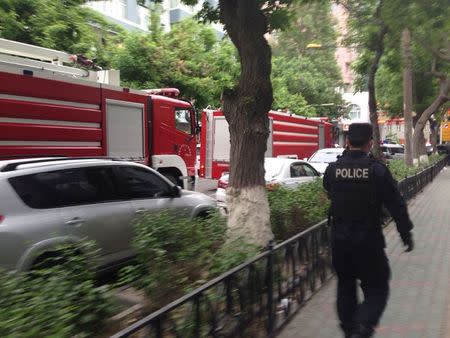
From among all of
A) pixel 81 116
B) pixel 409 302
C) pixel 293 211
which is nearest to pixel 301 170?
pixel 81 116

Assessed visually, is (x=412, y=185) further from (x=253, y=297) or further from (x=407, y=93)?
(x=253, y=297)

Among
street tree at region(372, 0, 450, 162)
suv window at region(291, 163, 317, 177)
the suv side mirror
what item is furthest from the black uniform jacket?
suv window at region(291, 163, 317, 177)

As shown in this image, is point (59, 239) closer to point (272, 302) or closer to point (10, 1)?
point (272, 302)

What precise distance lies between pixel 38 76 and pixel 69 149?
145cm

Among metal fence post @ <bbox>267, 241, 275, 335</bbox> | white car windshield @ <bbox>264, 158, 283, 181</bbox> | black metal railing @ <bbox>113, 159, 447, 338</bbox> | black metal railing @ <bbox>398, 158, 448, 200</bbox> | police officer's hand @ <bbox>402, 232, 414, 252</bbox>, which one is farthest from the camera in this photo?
black metal railing @ <bbox>398, 158, 448, 200</bbox>

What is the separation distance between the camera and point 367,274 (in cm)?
362

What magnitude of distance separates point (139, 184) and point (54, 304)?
11.7ft

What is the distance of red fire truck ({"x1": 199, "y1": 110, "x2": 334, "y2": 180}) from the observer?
17516 mm

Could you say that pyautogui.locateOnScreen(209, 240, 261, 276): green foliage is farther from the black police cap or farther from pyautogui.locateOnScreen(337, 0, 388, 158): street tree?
pyautogui.locateOnScreen(337, 0, 388, 158): street tree

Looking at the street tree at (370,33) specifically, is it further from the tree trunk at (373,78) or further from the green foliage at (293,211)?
the green foliage at (293,211)

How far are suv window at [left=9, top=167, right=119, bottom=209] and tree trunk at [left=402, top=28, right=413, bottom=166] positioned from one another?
10.6 meters

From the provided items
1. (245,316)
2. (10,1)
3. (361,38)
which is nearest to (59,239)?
(245,316)

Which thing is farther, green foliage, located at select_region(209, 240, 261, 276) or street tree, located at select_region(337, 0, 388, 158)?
street tree, located at select_region(337, 0, 388, 158)

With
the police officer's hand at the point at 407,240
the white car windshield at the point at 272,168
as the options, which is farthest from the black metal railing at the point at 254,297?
the white car windshield at the point at 272,168
